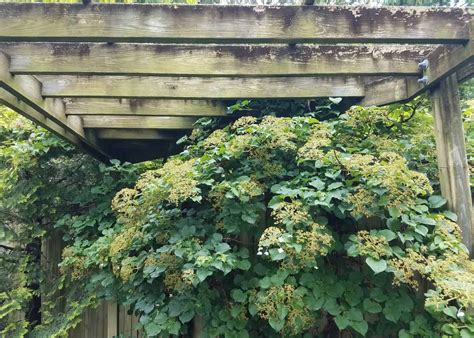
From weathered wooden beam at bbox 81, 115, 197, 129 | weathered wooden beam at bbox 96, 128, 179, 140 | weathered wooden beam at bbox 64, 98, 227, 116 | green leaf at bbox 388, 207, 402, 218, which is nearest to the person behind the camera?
green leaf at bbox 388, 207, 402, 218

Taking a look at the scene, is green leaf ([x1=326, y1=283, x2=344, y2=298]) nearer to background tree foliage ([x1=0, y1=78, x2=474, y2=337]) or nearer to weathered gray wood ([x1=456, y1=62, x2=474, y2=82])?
background tree foliage ([x1=0, y1=78, x2=474, y2=337])

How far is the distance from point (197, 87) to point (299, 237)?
4.39 feet

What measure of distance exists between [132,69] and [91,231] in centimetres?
175

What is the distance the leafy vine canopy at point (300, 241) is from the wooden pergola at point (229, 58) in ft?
0.95

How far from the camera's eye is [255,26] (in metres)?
1.84

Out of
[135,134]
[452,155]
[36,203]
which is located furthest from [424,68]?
[36,203]

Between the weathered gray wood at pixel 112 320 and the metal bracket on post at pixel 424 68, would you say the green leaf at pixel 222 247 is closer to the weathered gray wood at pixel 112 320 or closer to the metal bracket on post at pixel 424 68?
the metal bracket on post at pixel 424 68

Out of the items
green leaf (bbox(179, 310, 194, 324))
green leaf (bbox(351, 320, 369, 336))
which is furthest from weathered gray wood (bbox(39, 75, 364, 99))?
green leaf (bbox(351, 320, 369, 336))

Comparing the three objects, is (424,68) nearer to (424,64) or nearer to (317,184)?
(424,64)

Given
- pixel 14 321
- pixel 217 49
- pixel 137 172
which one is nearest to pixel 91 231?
pixel 137 172

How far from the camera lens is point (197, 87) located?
2689mm

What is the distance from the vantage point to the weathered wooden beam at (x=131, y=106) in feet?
9.75

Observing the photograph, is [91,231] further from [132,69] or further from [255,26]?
[255,26]

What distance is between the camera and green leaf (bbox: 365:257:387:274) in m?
1.74
